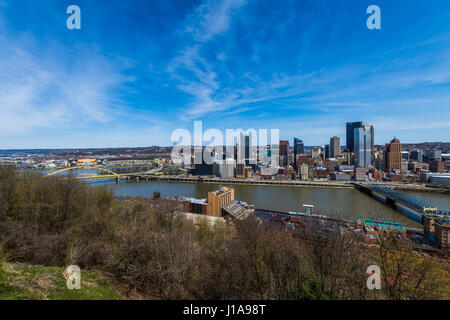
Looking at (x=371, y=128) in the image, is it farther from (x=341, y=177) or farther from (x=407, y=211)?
(x=407, y=211)

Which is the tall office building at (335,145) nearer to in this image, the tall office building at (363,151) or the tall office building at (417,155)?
the tall office building at (363,151)

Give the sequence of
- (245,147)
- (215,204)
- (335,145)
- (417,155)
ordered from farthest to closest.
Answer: (335,145) → (245,147) → (417,155) → (215,204)

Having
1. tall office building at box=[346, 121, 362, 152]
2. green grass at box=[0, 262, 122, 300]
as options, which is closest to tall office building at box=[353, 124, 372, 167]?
tall office building at box=[346, 121, 362, 152]

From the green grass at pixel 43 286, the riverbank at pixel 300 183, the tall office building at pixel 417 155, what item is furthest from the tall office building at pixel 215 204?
the tall office building at pixel 417 155

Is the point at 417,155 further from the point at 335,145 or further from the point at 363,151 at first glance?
the point at 335,145

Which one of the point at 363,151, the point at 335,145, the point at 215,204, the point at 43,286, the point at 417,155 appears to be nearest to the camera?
the point at 43,286

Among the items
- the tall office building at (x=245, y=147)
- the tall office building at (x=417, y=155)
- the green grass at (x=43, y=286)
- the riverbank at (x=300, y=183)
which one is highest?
the tall office building at (x=245, y=147)

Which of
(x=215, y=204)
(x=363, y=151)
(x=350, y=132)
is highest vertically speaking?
(x=350, y=132)

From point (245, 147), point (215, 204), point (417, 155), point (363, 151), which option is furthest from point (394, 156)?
point (215, 204)

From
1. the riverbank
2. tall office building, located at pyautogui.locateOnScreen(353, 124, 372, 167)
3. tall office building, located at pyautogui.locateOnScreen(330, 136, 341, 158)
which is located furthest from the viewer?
tall office building, located at pyautogui.locateOnScreen(330, 136, 341, 158)

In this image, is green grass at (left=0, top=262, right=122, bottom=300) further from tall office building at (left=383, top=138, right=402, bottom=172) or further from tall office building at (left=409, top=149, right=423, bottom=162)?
tall office building at (left=409, top=149, right=423, bottom=162)
